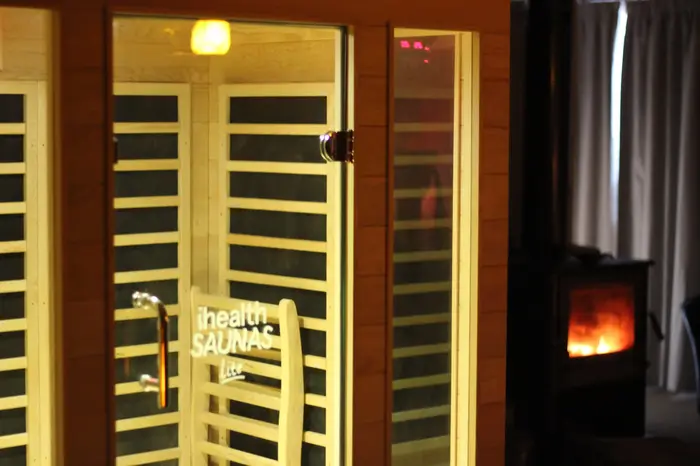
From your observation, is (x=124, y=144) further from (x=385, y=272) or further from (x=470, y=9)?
(x=470, y=9)

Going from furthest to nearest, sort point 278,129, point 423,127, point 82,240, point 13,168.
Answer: point 423,127 → point 278,129 → point 13,168 → point 82,240

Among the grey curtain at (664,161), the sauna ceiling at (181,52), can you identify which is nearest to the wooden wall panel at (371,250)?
the sauna ceiling at (181,52)

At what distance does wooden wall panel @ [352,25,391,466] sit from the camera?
275 centimetres

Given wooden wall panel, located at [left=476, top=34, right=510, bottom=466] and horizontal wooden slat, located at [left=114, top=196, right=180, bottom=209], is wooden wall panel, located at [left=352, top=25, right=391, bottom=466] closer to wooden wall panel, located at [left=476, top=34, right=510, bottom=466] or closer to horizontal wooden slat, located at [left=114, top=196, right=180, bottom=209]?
wooden wall panel, located at [left=476, top=34, right=510, bottom=466]

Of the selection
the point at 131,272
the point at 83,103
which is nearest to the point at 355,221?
the point at 131,272

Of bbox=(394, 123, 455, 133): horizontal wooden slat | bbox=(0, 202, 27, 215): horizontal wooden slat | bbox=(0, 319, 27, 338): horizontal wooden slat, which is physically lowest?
bbox=(0, 319, 27, 338): horizontal wooden slat

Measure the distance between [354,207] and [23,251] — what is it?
0.85m

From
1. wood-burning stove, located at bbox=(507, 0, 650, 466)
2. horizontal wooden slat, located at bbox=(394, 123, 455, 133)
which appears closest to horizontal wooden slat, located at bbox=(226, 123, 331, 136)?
horizontal wooden slat, located at bbox=(394, 123, 455, 133)

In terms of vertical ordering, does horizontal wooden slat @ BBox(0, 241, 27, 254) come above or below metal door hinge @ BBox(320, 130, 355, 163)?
below

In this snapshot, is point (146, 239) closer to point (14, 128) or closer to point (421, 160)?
point (14, 128)

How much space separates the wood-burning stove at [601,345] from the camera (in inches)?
174

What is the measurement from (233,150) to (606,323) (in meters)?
2.43

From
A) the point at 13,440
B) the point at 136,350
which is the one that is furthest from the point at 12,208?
the point at 13,440

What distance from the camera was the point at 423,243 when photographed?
2984 mm
